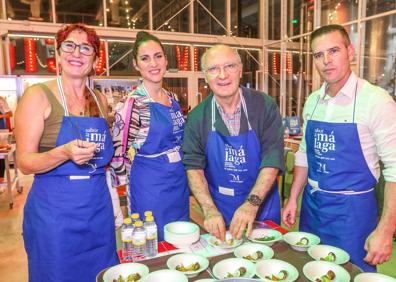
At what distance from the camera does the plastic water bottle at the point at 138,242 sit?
127 centimetres

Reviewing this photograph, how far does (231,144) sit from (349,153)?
0.54 m

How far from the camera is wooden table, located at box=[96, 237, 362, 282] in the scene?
1.15 metres

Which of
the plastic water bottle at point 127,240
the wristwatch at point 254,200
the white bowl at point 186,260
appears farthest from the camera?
the wristwatch at point 254,200

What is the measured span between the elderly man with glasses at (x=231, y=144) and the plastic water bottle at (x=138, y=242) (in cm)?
36

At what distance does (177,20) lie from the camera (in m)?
8.56

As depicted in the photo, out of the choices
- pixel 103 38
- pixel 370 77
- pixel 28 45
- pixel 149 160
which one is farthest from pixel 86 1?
pixel 149 160

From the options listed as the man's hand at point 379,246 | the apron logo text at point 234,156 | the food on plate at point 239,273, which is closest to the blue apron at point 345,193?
the man's hand at point 379,246

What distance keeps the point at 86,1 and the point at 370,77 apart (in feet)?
20.9

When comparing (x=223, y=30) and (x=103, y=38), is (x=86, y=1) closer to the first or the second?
(x=103, y=38)

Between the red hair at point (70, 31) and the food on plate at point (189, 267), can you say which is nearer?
the food on plate at point (189, 267)

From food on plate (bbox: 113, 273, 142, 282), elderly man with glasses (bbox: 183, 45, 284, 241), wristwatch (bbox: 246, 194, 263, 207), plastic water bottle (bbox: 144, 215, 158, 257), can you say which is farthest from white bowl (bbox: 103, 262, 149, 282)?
wristwatch (bbox: 246, 194, 263, 207)

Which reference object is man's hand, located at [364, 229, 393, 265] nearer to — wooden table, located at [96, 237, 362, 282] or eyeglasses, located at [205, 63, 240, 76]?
wooden table, located at [96, 237, 362, 282]

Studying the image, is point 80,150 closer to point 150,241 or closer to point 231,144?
point 150,241

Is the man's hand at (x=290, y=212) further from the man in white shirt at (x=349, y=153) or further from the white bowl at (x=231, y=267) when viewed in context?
the white bowl at (x=231, y=267)
